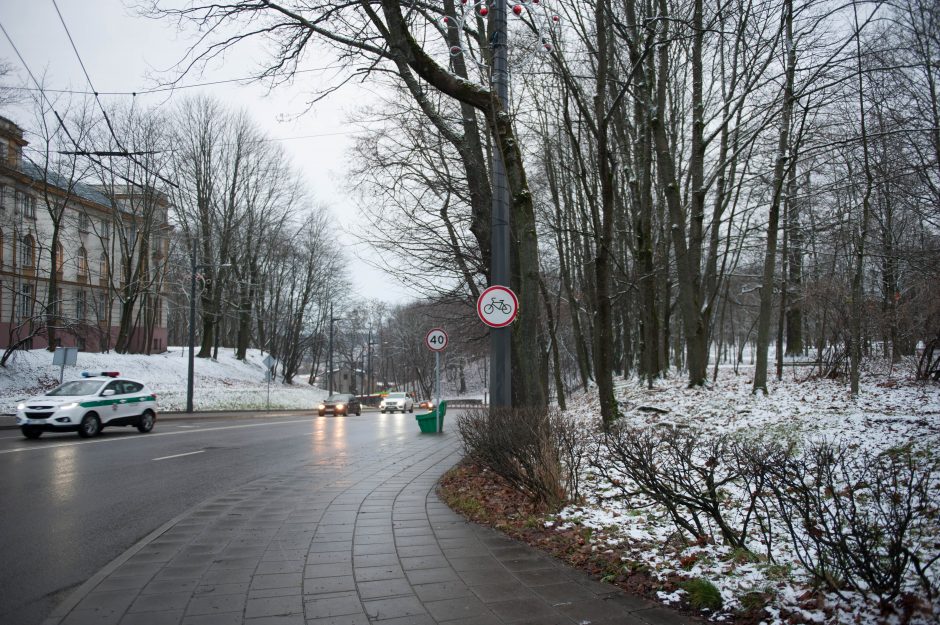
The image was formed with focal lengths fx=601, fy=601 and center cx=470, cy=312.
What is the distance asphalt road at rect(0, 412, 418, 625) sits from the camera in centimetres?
466

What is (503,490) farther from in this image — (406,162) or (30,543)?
(406,162)

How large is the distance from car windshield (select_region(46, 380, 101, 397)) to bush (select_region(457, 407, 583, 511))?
1345 centimetres

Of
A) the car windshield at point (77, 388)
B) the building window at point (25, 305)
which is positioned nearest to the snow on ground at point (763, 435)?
the car windshield at point (77, 388)

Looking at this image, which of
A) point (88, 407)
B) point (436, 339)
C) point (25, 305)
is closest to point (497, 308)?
point (436, 339)

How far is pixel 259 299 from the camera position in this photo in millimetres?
48750

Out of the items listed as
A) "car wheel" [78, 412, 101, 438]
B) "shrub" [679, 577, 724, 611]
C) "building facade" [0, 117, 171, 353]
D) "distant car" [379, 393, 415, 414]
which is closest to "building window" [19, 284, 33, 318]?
"building facade" [0, 117, 171, 353]

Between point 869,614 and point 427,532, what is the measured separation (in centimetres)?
345

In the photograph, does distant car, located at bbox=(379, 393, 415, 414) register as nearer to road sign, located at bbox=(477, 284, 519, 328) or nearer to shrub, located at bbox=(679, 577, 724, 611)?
road sign, located at bbox=(477, 284, 519, 328)

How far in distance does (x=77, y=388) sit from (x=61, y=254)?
2292 cm

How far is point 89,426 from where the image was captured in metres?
15.6

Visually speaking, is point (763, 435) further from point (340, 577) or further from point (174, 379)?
point (174, 379)

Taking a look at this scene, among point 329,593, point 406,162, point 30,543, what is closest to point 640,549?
point 329,593

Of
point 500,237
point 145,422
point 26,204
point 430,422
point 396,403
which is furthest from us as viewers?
point 396,403

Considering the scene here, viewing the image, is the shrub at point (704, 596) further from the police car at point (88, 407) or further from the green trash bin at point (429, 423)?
the police car at point (88, 407)
